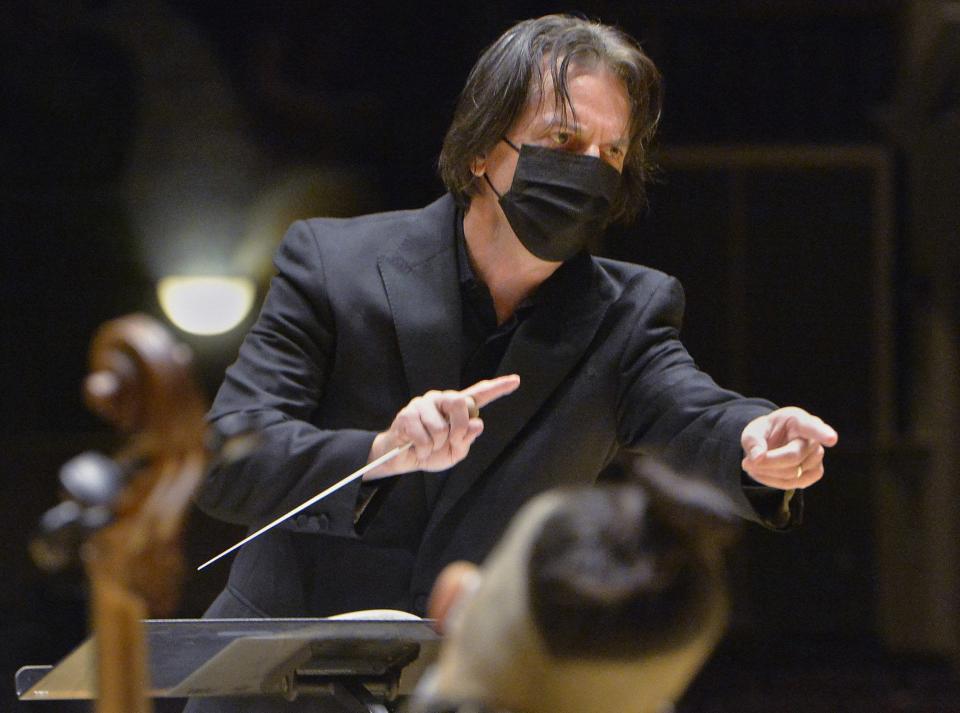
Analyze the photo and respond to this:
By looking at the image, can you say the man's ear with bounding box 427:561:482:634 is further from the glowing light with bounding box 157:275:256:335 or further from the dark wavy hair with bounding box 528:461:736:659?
the glowing light with bounding box 157:275:256:335

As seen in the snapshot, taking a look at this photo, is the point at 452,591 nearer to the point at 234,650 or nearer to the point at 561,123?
the point at 234,650

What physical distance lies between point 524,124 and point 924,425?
3.24 m

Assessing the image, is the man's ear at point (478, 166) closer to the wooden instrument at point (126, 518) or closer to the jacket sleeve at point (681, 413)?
the jacket sleeve at point (681, 413)

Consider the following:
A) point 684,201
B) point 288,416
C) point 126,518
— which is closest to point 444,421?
point 288,416

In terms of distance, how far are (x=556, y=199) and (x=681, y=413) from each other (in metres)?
0.32

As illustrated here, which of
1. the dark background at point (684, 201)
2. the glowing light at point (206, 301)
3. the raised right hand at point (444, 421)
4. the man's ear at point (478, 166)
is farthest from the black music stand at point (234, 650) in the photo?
the glowing light at point (206, 301)

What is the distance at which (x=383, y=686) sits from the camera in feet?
4.75

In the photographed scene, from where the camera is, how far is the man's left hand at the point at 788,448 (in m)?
1.44

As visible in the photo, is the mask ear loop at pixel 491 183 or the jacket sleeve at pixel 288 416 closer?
the jacket sleeve at pixel 288 416

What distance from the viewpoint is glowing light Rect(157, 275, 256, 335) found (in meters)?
4.24

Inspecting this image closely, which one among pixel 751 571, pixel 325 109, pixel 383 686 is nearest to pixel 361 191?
pixel 325 109

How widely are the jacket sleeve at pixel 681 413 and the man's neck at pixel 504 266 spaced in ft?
0.52

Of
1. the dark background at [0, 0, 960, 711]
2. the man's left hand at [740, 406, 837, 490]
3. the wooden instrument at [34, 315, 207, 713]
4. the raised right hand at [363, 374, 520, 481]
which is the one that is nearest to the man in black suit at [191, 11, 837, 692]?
the man's left hand at [740, 406, 837, 490]

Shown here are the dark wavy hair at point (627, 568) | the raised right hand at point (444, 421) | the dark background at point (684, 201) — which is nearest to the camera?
the dark wavy hair at point (627, 568)
